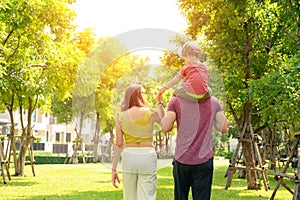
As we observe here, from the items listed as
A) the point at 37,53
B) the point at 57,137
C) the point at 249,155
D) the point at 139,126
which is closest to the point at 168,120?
the point at 139,126

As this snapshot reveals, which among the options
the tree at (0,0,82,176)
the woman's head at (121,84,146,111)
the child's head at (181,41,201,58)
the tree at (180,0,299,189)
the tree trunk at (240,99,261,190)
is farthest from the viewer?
the tree trunk at (240,99,261,190)

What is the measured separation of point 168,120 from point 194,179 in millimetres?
682

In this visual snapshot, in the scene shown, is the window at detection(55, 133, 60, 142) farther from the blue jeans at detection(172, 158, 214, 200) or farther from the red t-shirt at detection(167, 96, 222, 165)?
the red t-shirt at detection(167, 96, 222, 165)

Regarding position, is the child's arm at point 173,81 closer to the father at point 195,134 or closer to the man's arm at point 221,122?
the father at point 195,134

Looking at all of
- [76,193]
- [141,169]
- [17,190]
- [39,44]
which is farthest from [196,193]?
[39,44]

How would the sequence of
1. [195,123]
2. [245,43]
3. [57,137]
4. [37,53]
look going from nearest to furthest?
1. [195,123]
2. [245,43]
3. [37,53]
4. [57,137]

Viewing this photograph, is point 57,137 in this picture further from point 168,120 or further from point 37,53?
point 168,120

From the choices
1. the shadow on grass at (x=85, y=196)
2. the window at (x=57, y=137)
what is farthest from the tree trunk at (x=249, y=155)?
the window at (x=57, y=137)

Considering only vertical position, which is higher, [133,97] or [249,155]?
[133,97]

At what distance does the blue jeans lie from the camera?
4.96m

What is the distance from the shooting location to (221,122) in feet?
15.6

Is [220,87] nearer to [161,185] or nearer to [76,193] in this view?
[76,193]

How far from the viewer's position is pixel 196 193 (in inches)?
200

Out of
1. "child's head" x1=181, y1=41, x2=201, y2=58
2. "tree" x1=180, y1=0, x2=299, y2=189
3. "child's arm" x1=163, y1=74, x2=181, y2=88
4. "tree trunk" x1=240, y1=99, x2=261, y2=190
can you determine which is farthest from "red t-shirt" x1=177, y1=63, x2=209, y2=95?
"tree trunk" x1=240, y1=99, x2=261, y2=190
